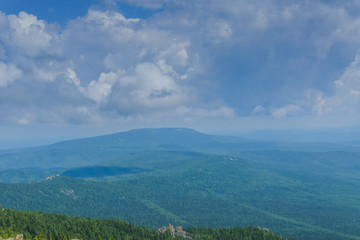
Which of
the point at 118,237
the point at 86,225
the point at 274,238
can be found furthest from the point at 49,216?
the point at 274,238

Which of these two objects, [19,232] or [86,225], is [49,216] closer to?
[86,225]

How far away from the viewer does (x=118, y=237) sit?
425ft

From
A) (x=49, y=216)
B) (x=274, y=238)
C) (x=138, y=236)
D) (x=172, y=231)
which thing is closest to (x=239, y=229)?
(x=274, y=238)

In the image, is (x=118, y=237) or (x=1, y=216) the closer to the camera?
(x=1, y=216)

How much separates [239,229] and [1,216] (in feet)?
364

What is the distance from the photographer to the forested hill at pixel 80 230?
10982cm

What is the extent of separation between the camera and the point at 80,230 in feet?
414

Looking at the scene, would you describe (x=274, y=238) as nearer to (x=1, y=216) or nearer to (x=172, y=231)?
(x=172, y=231)

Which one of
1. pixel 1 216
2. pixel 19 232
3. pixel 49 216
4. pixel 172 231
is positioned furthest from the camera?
pixel 172 231

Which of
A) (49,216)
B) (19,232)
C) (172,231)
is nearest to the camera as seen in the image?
(19,232)

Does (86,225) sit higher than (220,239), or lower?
higher

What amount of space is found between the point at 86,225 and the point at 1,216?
31578mm

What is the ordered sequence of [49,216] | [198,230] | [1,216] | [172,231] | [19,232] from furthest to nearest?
1. [198,230]
2. [172,231]
3. [49,216]
4. [1,216]
5. [19,232]

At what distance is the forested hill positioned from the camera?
10982 centimetres
